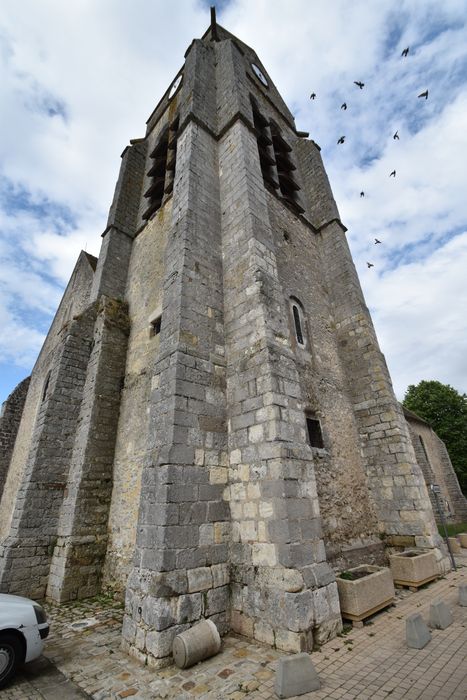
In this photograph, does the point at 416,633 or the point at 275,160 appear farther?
the point at 275,160

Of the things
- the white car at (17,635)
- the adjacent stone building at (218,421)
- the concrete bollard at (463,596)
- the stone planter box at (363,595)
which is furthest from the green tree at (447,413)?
the white car at (17,635)

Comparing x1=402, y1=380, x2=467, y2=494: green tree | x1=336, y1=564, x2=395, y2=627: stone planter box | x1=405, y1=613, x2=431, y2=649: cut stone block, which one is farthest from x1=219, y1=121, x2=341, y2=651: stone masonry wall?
x1=402, y1=380, x2=467, y2=494: green tree

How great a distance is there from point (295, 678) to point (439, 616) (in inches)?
91.6

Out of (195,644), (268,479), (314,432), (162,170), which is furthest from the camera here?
(162,170)

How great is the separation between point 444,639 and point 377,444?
3934mm

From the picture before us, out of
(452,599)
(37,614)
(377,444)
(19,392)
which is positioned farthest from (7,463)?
(452,599)

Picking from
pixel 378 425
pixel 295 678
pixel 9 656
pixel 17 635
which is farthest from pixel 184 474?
pixel 378 425

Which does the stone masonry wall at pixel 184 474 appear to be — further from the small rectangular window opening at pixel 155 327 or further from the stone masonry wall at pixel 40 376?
the stone masonry wall at pixel 40 376

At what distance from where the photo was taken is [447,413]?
2544cm

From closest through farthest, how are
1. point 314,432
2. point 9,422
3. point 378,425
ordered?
point 314,432 → point 378,425 → point 9,422

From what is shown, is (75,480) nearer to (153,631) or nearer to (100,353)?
(100,353)

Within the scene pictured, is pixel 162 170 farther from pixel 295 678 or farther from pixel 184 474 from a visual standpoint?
pixel 295 678

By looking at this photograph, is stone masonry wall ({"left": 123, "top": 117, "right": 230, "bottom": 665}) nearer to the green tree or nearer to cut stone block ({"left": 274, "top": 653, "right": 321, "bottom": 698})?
cut stone block ({"left": 274, "top": 653, "right": 321, "bottom": 698})

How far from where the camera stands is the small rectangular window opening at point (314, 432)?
6.27 m
